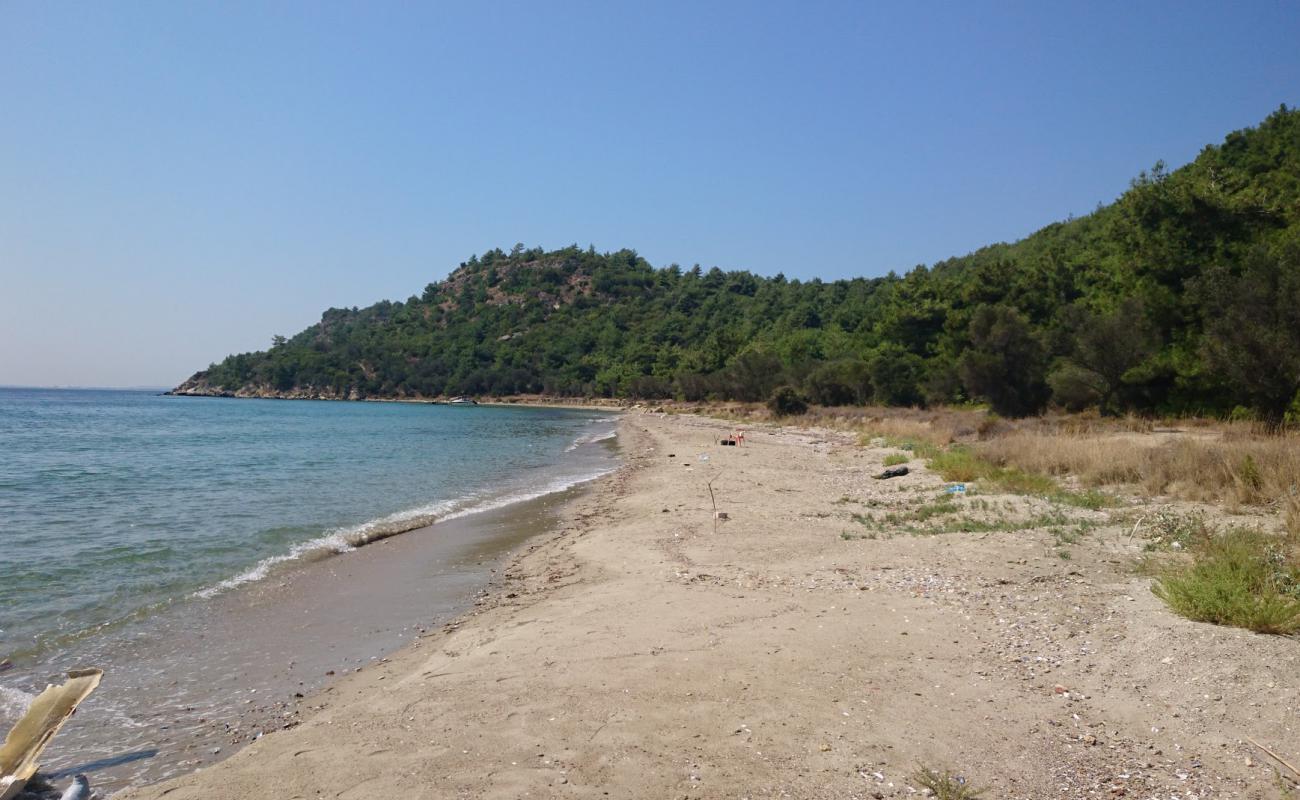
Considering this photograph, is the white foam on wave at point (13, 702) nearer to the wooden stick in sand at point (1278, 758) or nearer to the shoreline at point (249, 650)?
the shoreline at point (249, 650)

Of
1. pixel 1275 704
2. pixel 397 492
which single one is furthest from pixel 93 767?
pixel 397 492

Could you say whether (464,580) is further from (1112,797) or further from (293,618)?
(1112,797)

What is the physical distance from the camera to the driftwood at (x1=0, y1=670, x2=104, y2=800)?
4.95 meters

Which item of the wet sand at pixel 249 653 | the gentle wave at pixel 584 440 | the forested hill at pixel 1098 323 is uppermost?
the forested hill at pixel 1098 323

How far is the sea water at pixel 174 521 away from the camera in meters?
8.38

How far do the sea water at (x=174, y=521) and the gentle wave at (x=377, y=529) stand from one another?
5 cm

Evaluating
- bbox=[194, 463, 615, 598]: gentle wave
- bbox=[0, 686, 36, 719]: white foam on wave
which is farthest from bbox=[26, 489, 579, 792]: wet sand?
bbox=[0, 686, 36, 719]: white foam on wave

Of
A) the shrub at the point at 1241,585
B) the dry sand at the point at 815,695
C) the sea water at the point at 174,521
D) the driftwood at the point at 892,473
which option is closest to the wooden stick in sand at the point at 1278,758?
the dry sand at the point at 815,695

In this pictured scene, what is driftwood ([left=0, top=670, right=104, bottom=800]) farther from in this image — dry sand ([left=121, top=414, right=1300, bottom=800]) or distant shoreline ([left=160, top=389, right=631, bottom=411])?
distant shoreline ([left=160, top=389, right=631, bottom=411])

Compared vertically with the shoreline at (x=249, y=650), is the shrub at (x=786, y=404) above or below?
above

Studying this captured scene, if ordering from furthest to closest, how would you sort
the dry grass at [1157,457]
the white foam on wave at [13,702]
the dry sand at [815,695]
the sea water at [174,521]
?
the dry grass at [1157,457], the sea water at [174,521], the white foam on wave at [13,702], the dry sand at [815,695]

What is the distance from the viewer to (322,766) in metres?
4.87

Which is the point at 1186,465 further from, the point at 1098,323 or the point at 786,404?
the point at 786,404

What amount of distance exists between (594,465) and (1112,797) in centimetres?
2698
